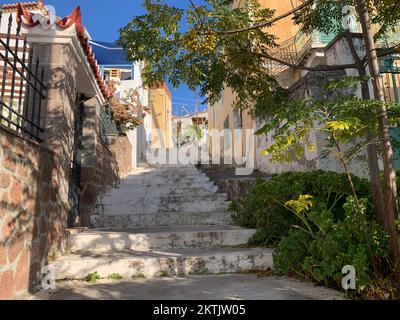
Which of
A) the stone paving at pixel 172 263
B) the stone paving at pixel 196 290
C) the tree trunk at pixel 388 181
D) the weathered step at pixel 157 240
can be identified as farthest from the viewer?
the weathered step at pixel 157 240

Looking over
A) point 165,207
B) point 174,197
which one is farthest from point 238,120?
point 165,207

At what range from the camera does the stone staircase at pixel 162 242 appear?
3.56 metres

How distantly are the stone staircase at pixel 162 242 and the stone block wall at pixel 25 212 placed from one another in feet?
1.23

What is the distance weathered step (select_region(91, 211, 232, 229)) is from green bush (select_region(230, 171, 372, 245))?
4.13 ft

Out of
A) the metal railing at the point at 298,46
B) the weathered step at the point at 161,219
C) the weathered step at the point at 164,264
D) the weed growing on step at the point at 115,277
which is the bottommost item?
the weed growing on step at the point at 115,277

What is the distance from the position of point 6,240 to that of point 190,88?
2973mm

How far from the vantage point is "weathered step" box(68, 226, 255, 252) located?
4363mm

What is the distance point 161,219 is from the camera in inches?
232

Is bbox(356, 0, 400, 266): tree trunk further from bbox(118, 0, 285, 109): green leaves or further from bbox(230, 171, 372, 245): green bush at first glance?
bbox(118, 0, 285, 109): green leaves

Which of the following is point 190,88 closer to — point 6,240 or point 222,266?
point 222,266

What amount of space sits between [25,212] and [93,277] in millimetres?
992

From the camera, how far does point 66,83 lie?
4508 millimetres

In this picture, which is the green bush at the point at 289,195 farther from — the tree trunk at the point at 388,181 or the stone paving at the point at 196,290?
the stone paving at the point at 196,290

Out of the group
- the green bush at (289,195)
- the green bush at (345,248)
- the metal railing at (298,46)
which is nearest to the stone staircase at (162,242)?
the green bush at (289,195)
